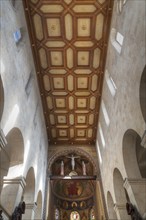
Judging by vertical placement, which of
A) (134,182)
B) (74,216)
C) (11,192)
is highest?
(74,216)

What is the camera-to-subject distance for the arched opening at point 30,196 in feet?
34.1

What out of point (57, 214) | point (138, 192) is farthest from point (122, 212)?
point (57, 214)

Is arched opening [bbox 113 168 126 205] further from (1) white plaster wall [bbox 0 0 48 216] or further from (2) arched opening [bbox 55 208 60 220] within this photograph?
(2) arched opening [bbox 55 208 60 220]

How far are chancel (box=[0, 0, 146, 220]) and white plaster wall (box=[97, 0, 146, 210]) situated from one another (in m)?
0.03

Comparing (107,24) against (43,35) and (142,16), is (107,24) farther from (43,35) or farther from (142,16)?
(142,16)

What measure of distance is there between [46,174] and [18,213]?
7.75m

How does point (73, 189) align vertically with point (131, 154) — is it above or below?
above

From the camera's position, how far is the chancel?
6816 mm

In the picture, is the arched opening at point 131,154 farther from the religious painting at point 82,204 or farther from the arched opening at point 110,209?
the religious painting at point 82,204

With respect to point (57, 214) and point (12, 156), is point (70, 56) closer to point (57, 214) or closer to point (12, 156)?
point (12, 156)

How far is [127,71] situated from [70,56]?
201 inches

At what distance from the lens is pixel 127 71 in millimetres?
7387

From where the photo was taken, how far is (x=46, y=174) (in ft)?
50.9

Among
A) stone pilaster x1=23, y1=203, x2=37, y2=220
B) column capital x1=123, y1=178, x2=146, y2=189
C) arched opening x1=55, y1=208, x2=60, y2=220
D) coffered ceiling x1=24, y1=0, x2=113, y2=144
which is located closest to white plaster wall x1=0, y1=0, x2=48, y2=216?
coffered ceiling x1=24, y1=0, x2=113, y2=144
